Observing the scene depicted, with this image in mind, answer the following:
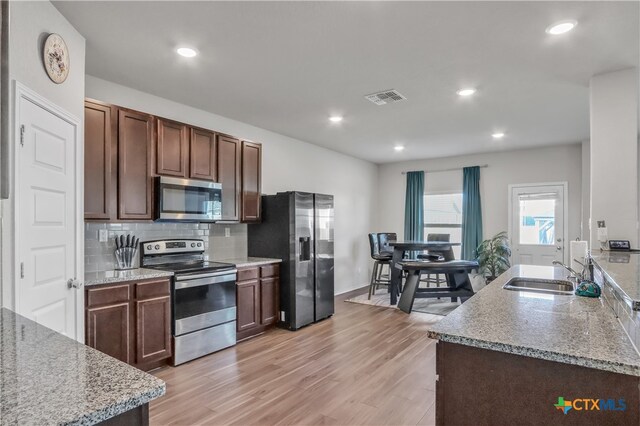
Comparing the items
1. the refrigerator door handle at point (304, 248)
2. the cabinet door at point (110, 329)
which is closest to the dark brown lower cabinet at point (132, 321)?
the cabinet door at point (110, 329)

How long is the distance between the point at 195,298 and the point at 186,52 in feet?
7.22

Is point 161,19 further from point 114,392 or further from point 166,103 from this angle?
point 114,392

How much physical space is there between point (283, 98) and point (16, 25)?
7.53 feet

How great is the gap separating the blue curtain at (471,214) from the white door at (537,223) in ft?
1.79

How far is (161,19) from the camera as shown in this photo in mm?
2367

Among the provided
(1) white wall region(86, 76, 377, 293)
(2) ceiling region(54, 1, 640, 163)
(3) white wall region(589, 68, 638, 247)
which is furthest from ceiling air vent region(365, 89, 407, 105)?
(1) white wall region(86, 76, 377, 293)

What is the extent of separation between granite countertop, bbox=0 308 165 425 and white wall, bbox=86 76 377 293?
295cm

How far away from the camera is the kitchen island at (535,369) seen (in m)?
1.17

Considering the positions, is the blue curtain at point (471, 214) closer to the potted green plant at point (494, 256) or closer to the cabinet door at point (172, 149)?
the potted green plant at point (494, 256)

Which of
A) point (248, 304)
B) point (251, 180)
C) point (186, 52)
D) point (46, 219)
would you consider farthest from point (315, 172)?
point (46, 219)

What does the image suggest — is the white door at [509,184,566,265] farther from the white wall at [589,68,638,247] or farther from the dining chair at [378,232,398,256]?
the white wall at [589,68,638,247]

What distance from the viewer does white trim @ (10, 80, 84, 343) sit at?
186 cm

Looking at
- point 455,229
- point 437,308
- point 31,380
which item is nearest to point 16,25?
point 31,380

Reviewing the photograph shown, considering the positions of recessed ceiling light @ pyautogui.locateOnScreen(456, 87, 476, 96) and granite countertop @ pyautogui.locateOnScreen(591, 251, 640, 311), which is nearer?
granite countertop @ pyautogui.locateOnScreen(591, 251, 640, 311)
